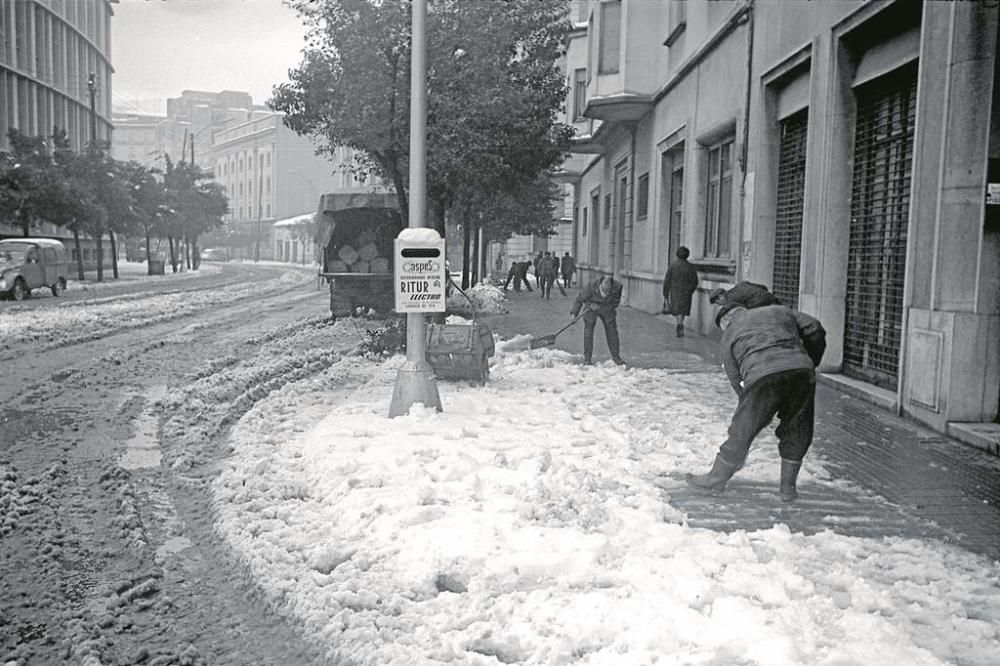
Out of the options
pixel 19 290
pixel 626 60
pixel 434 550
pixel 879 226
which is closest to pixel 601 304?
pixel 879 226

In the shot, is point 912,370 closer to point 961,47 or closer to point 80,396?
point 961,47

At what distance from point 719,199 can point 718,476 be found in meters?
12.5

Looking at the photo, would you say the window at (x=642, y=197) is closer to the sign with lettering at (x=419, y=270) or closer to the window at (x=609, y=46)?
the window at (x=609, y=46)

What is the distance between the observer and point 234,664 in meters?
3.49

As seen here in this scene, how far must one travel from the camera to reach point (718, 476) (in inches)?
225

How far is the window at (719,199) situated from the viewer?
55.0 ft

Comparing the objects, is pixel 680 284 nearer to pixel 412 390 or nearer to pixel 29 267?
pixel 412 390

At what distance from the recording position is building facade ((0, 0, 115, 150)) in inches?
1863

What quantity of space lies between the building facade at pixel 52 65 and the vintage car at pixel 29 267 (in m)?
22.4

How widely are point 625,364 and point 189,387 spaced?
565cm

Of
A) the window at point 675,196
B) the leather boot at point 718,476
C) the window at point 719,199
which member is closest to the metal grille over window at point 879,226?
the leather boot at point 718,476

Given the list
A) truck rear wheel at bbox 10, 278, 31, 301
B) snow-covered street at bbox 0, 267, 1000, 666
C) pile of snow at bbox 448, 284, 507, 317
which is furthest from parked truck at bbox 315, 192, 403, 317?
snow-covered street at bbox 0, 267, 1000, 666

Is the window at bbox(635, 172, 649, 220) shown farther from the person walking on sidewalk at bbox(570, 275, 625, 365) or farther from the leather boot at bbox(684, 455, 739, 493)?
the leather boot at bbox(684, 455, 739, 493)

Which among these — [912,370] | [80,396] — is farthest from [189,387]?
[912,370]
